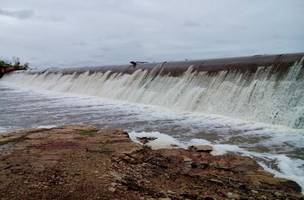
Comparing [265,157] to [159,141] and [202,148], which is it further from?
[159,141]

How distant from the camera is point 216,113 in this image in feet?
46.7

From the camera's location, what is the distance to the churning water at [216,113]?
9048mm

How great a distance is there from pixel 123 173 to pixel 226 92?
9874 millimetres

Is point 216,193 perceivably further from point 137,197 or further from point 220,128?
point 220,128

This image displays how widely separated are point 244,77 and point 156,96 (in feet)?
16.0

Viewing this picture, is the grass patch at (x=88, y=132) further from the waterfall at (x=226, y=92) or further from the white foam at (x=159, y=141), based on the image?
the waterfall at (x=226, y=92)

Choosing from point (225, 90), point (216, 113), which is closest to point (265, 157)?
point (216, 113)

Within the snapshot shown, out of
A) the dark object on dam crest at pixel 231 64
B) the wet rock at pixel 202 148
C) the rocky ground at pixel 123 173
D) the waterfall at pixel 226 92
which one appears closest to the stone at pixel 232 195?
the rocky ground at pixel 123 173

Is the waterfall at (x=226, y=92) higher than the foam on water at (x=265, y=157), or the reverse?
the waterfall at (x=226, y=92)

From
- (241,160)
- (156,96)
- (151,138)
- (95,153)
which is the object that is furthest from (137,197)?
(156,96)

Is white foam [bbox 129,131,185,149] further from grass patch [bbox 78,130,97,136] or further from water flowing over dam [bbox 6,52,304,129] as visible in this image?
water flowing over dam [bbox 6,52,304,129]

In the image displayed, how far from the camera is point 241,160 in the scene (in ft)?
23.2

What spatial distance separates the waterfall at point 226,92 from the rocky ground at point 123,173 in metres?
5.43

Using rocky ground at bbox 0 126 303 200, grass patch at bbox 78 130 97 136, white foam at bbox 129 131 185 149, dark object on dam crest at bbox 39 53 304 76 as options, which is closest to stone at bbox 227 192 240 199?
rocky ground at bbox 0 126 303 200
